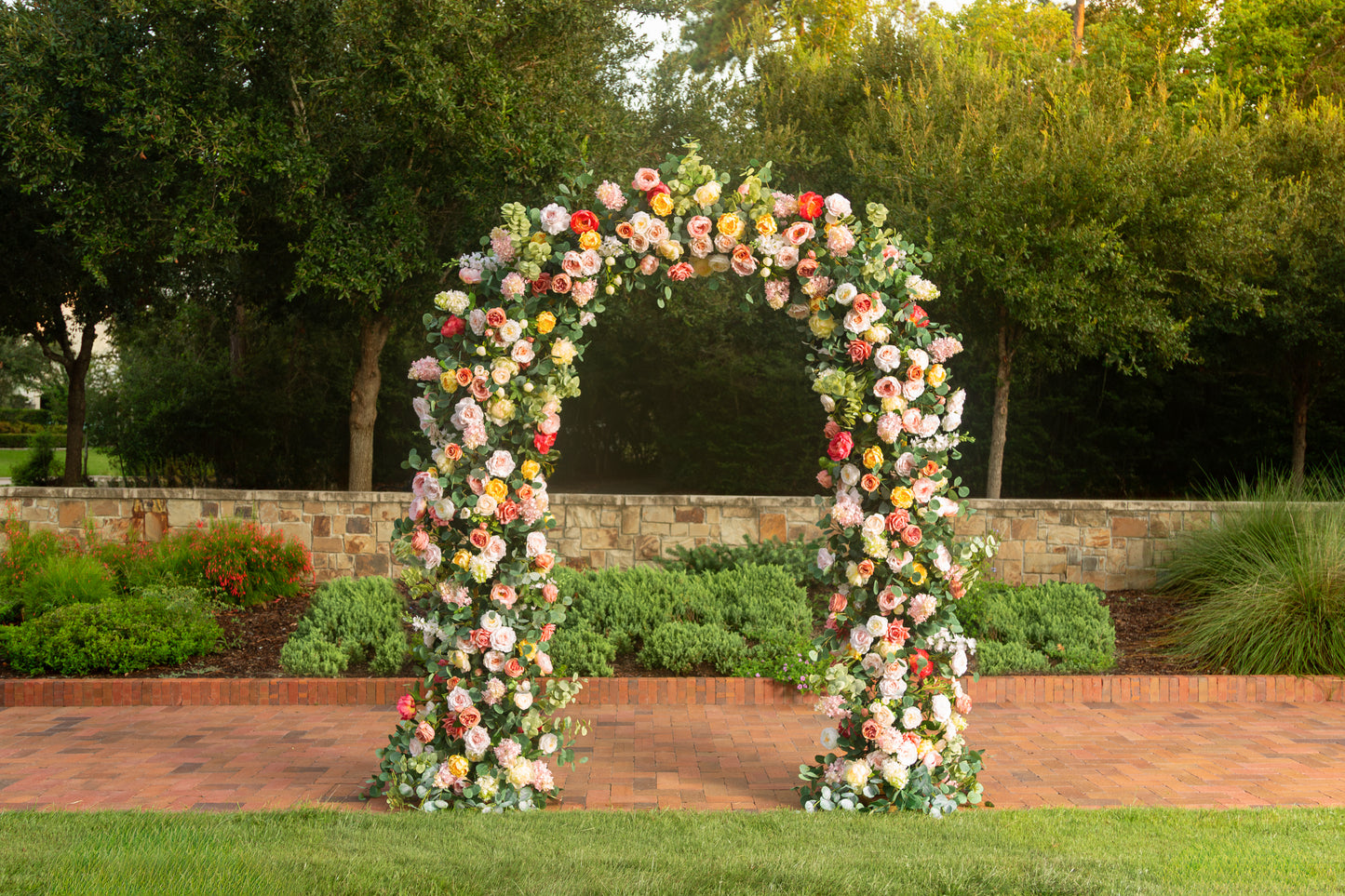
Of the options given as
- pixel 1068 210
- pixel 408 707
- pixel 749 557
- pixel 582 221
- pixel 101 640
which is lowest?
pixel 101 640

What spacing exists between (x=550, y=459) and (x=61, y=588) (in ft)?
15.6

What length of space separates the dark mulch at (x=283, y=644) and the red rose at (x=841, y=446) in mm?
2806

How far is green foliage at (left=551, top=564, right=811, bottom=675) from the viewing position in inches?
275

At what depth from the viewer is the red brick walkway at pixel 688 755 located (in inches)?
191

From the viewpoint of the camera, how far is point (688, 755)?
18.4ft

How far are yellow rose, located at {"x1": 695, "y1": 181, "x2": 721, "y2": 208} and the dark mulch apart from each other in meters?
3.56

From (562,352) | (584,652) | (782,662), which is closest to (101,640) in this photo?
(584,652)

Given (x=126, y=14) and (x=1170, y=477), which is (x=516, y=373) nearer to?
(x=126, y=14)

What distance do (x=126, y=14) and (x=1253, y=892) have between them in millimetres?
10941

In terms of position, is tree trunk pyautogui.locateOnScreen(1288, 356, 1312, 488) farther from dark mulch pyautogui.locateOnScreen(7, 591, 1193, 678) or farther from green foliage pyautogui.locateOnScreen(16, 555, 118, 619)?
green foliage pyautogui.locateOnScreen(16, 555, 118, 619)

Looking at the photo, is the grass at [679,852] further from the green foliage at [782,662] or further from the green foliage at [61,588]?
the green foliage at [61,588]

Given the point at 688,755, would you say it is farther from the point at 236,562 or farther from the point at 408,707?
the point at 236,562

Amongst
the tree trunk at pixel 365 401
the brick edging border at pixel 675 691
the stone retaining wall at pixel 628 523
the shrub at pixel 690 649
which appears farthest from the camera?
the tree trunk at pixel 365 401

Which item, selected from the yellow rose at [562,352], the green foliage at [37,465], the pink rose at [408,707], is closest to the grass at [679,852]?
the pink rose at [408,707]
